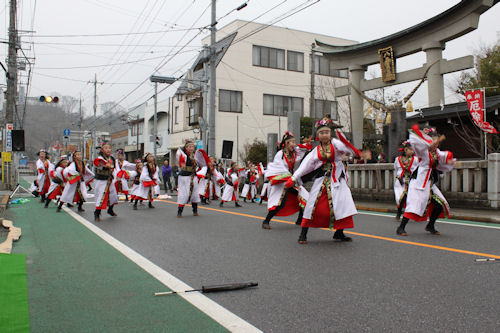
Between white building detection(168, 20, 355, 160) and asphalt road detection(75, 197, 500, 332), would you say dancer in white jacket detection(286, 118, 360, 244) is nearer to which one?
asphalt road detection(75, 197, 500, 332)

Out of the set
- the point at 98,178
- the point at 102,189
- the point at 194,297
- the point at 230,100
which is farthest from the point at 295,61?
the point at 194,297

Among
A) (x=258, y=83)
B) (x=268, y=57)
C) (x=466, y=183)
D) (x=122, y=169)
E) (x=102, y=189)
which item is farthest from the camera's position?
(x=268, y=57)

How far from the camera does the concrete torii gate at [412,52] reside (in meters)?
16.6

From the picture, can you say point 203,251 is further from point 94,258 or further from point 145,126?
point 145,126

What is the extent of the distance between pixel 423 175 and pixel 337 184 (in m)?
1.85

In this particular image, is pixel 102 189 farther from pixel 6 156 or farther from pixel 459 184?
pixel 6 156

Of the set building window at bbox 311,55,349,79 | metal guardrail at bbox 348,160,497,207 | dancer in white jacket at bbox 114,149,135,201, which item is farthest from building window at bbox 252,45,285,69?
dancer in white jacket at bbox 114,149,135,201

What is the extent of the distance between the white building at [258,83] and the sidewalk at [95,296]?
90.8 ft

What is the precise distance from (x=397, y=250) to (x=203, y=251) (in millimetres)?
2638

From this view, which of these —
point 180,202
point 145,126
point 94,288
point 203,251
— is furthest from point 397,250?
point 145,126

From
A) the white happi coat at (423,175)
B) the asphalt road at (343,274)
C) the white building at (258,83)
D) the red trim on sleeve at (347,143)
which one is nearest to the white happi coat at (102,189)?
the asphalt road at (343,274)

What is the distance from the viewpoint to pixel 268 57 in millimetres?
36062

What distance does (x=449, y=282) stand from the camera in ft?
14.8

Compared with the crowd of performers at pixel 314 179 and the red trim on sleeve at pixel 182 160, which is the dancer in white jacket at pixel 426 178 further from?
the red trim on sleeve at pixel 182 160
